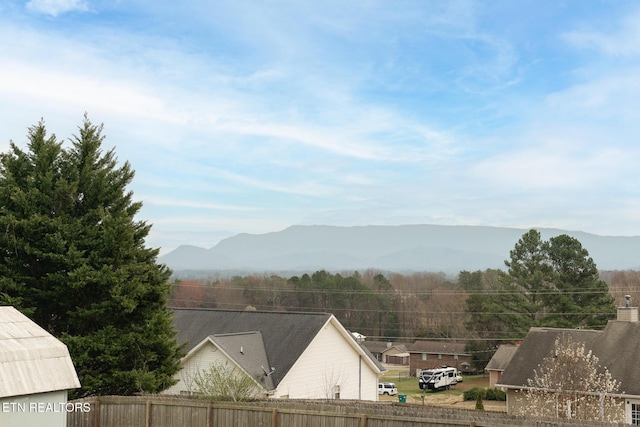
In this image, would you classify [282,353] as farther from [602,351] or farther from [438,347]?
[438,347]

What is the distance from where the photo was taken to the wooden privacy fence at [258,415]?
47.7ft

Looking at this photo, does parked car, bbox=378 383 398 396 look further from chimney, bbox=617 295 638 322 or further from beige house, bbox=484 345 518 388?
chimney, bbox=617 295 638 322

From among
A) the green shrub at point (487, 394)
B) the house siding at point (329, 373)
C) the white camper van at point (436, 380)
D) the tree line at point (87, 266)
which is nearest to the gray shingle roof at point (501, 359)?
the white camper van at point (436, 380)

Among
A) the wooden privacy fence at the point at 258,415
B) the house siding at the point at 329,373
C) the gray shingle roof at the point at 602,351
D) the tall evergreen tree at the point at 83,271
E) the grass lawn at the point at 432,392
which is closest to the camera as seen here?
the wooden privacy fence at the point at 258,415

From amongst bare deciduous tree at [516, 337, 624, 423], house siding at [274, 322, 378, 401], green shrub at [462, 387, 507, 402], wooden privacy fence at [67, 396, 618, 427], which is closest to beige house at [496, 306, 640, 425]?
bare deciduous tree at [516, 337, 624, 423]

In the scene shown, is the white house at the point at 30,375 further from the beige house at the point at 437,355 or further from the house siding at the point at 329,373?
the beige house at the point at 437,355

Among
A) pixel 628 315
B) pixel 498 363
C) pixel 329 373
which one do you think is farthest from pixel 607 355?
pixel 498 363

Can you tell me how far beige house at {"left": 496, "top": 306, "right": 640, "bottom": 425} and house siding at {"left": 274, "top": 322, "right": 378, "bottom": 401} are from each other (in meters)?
7.53

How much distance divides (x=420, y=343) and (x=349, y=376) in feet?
129

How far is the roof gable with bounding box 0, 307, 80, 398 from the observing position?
1381cm

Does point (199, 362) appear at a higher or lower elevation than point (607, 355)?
lower

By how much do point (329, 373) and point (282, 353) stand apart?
9.72 feet

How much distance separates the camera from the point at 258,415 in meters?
16.1

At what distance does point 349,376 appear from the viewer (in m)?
32.7
